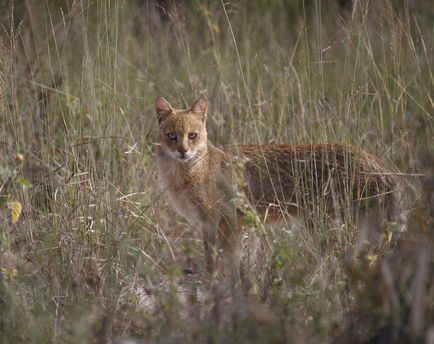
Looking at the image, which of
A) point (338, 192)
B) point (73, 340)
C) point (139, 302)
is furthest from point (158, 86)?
point (73, 340)

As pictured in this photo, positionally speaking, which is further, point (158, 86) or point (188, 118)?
point (158, 86)

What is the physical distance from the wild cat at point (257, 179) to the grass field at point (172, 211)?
16 cm

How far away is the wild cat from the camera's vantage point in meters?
4.91

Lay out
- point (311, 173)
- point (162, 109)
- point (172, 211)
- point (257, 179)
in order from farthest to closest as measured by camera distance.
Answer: point (172, 211) → point (162, 109) → point (257, 179) → point (311, 173)

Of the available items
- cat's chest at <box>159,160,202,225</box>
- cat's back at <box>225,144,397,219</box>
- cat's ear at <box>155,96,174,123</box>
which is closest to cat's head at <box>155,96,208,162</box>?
cat's ear at <box>155,96,174,123</box>

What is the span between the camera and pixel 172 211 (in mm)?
6324

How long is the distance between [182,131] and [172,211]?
948 mm

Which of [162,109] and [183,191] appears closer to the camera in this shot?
[183,191]

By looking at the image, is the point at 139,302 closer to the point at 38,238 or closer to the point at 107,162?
the point at 38,238

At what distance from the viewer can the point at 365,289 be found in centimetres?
330

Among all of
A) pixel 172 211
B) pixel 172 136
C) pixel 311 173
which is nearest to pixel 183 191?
pixel 172 136

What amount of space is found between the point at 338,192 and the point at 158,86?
9.87 ft

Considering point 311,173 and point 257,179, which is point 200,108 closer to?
point 257,179

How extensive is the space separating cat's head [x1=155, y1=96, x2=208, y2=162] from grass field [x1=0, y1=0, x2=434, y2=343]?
0.18 meters
